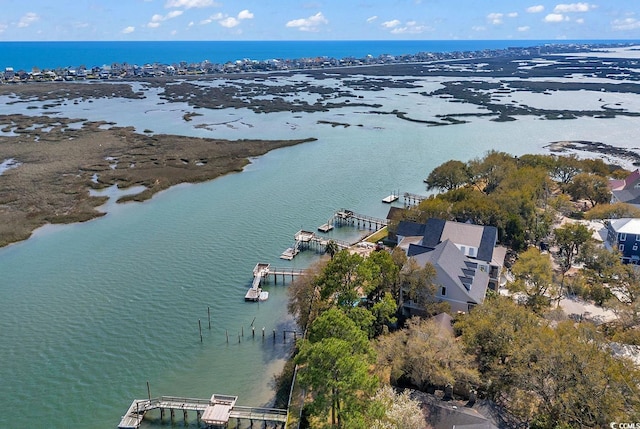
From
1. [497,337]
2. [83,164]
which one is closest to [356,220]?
[497,337]

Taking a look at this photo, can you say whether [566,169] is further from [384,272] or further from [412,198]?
[384,272]

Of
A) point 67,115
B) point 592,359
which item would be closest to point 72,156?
point 67,115

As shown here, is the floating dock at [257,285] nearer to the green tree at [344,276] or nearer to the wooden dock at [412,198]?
the green tree at [344,276]

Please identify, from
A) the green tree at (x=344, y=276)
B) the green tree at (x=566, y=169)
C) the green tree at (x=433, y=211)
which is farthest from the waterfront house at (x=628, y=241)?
the green tree at (x=344, y=276)

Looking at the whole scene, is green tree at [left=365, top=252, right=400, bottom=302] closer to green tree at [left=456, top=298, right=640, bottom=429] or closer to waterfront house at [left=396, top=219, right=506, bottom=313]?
waterfront house at [left=396, top=219, right=506, bottom=313]

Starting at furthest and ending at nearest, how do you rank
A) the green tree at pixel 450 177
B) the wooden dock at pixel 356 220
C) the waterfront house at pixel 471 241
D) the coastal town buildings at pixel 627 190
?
the green tree at pixel 450 177
the wooden dock at pixel 356 220
the coastal town buildings at pixel 627 190
the waterfront house at pixel 471 241

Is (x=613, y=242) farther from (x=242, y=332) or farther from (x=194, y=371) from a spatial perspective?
(x=194, y=371)

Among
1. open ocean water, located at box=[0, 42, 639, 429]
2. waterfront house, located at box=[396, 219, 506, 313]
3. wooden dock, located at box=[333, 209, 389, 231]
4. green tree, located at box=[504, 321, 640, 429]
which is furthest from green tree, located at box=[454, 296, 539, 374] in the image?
wooden dock, located at box=[333, 209, 389, 231]
